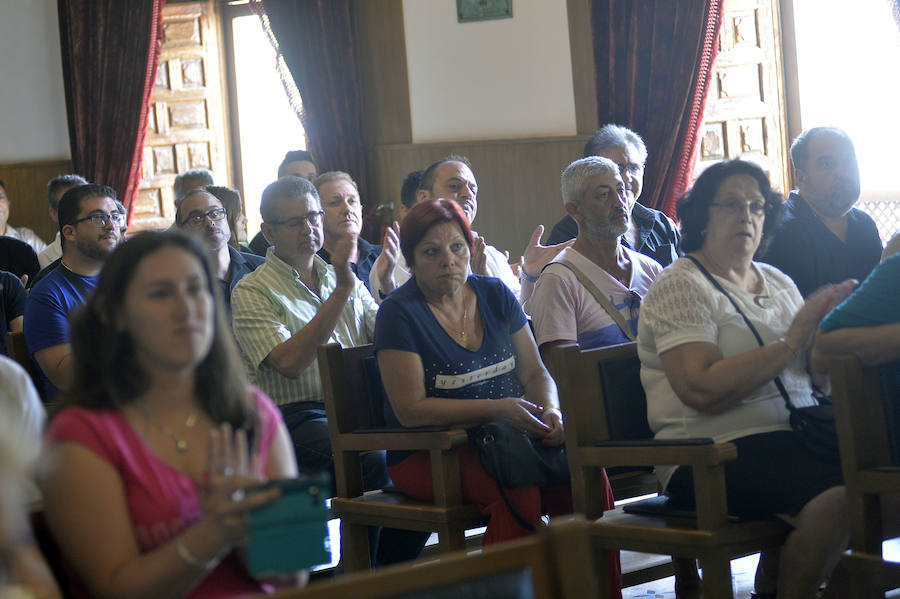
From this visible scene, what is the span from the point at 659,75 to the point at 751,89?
2.04 feet

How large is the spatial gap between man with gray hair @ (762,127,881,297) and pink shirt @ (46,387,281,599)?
2464mm

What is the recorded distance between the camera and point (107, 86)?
7715 mm

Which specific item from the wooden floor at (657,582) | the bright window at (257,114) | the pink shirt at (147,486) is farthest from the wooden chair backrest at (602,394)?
the bright window at (257,114)

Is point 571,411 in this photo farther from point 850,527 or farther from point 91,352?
point 91,352

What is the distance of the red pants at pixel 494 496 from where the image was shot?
2.72 m

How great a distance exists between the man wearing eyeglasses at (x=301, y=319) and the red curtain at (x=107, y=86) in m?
4.42

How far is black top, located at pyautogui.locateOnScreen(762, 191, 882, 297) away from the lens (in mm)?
3574

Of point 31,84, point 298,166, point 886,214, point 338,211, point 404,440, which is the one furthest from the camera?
point 31,84

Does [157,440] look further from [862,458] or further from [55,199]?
[55,199]

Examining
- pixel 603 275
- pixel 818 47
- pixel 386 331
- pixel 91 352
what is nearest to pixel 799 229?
pixel 603 275

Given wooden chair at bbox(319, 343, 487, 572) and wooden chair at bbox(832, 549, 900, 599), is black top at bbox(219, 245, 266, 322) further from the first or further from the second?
wooden chair at bbox(832, 549, 900, 599)

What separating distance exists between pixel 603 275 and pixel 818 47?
13.6ft

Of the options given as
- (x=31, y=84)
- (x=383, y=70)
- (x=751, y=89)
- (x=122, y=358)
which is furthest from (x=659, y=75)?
(x=122, y=358)

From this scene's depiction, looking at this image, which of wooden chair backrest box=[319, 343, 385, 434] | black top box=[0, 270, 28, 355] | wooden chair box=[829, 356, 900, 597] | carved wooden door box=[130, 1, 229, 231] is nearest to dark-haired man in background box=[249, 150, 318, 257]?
black top box=[0, 270, 28, 355]
